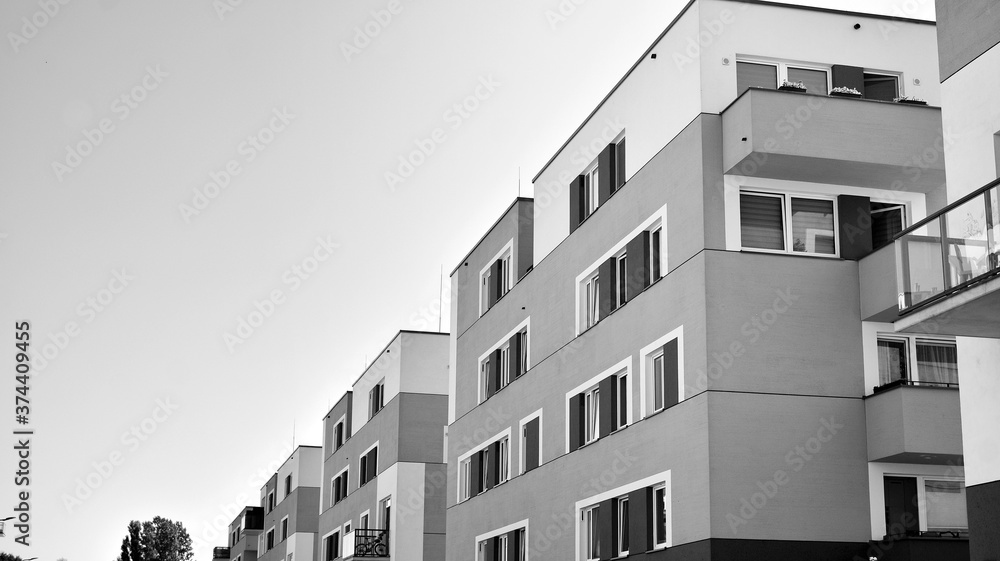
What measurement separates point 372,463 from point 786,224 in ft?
107

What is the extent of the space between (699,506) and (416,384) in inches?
1109

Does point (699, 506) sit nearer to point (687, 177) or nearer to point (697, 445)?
point (697, 445)

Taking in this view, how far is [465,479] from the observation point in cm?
4050

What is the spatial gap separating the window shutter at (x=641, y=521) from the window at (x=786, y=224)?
5803 millimetres

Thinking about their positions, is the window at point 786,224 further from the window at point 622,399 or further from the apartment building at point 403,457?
the apartment building at point 403,457

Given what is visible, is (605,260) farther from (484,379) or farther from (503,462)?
(484,379)

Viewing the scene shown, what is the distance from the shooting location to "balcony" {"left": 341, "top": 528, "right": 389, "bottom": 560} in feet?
159

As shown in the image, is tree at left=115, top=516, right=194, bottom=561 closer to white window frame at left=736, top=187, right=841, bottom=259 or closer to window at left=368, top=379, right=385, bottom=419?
window at left=368, top=379, right=385, bottom=419

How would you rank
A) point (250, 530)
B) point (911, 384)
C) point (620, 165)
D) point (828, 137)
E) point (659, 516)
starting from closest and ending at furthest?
1. point (911, 384)
2. point (828, 137)
3. point (659, 516)
4. point (620, 165)
5. point (250, 530)

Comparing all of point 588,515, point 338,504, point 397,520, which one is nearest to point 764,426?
point 588,515

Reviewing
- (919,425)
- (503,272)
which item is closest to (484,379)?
(503,272)

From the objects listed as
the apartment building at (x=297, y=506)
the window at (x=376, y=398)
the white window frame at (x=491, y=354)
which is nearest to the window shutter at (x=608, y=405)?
the white window frame at (x=491, y=354)

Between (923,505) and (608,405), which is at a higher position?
(608,405)

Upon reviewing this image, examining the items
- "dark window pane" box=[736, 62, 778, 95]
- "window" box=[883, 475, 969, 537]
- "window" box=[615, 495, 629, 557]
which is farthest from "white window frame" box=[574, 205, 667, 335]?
"window" box=[883, 475, 969, 537]
